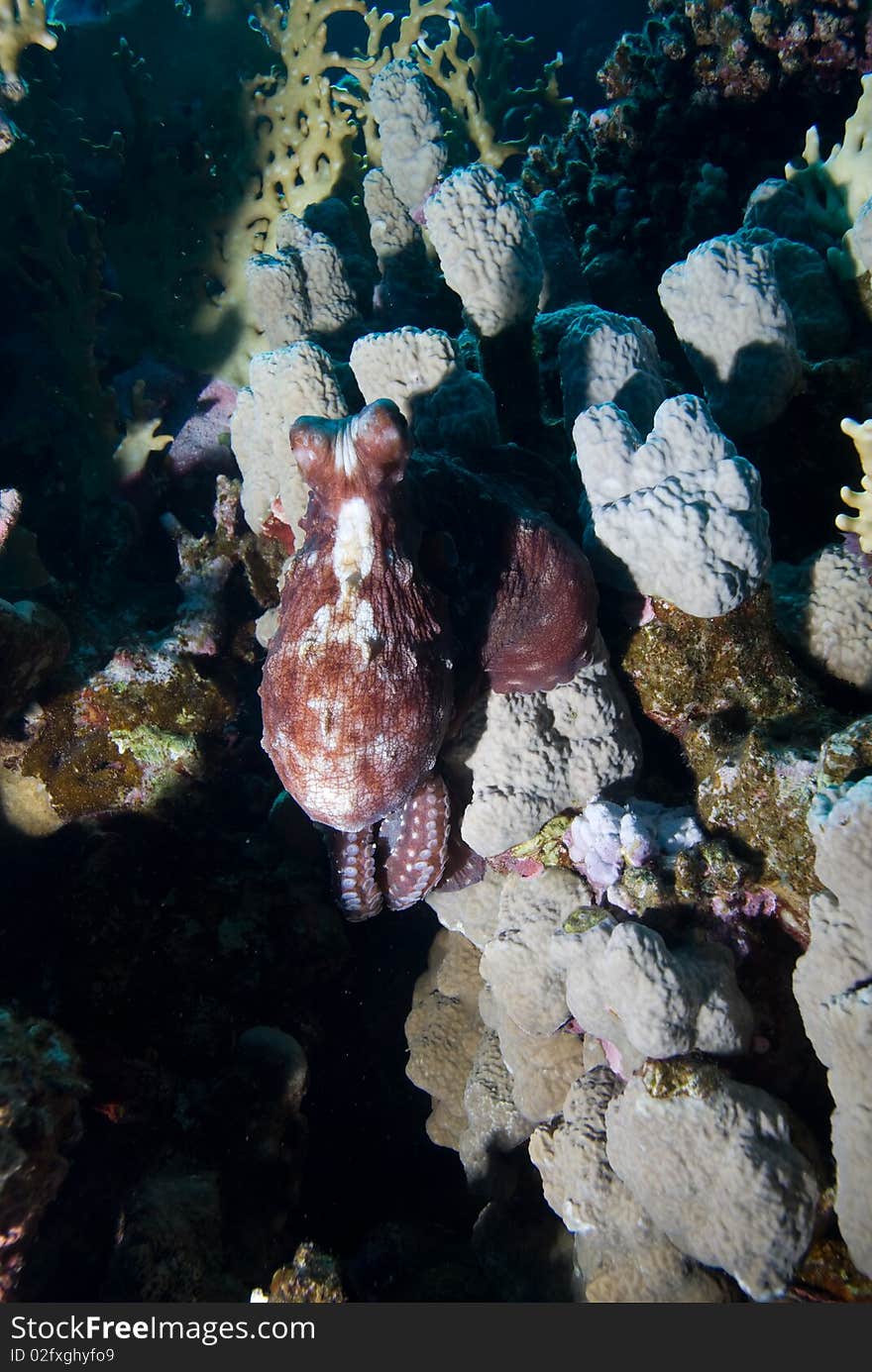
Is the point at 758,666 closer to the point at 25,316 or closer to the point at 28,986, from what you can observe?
the point at 28,986

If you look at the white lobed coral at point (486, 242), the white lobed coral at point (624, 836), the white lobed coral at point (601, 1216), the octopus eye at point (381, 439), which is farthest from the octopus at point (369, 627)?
the white lobed coral at point (601, 1216)

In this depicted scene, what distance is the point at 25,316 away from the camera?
573cm

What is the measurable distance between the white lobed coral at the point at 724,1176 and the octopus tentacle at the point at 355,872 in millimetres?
1347

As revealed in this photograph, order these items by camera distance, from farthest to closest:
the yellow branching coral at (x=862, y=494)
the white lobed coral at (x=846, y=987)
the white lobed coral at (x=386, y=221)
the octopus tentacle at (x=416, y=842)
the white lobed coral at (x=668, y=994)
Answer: the white lobed coral at (x=386, y=221)
the octopus tentacle at (x=416, y=842)
the yellow branching coral at (x=862, y=494)
the white lobed coral at (x=668, y=994)
the white lobed coral at (x=846, y=987)

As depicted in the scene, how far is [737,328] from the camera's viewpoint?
3.05 metres

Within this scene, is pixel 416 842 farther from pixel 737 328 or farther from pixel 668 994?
pixel 737 328

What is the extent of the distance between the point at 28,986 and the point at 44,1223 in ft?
3.40

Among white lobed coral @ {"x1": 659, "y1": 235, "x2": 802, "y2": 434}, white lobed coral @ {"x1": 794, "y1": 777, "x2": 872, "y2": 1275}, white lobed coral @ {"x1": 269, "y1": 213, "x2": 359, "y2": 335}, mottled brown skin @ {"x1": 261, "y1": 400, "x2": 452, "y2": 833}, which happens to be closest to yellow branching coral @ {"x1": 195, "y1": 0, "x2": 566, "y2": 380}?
white lobed coral @ {"x1": 269, "y1": 213, "x2": 359, "y2": 335}

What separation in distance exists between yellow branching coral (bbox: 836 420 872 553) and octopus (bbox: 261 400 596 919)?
3.73 feet

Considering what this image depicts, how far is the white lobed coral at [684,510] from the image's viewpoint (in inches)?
99.1

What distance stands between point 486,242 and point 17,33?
5274 millimetres

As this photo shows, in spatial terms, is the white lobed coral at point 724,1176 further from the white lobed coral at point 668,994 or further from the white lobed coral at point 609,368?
the white lobed coral at point 609,368

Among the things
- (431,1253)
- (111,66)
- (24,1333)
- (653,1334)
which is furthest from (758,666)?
(111,66)

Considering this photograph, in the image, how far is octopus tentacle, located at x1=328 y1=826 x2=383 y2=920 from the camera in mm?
3037
